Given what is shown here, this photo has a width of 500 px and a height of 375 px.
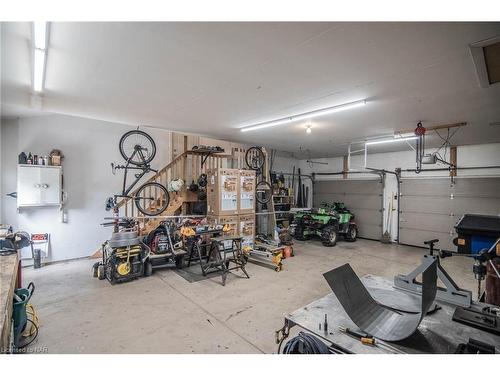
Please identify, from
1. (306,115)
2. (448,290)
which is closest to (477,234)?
(448,290)

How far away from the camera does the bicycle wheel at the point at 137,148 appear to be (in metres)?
5.59

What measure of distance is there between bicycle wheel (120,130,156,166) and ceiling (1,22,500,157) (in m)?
1.01

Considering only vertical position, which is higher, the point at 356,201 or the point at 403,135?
the point at 403,135

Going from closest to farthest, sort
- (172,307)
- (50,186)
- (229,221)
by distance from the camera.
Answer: (172,307), (50,186), (229,221)

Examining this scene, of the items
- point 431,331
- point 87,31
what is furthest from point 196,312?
point 87,31

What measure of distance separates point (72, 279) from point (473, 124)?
8.01 meters

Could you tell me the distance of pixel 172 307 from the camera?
3193 millimetres

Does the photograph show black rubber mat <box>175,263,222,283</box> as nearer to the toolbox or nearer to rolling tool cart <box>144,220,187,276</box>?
rolling tool cart <box>144,220,187,276</box>

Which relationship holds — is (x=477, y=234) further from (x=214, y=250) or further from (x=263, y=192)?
(x=263, y=192)

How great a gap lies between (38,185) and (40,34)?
372 centimetres

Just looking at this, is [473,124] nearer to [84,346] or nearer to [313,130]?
[313,130]

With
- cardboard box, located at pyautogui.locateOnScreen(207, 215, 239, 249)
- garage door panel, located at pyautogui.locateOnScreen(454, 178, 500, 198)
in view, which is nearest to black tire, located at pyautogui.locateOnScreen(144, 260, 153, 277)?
cardboard box, located at pyautogui.locateOnScreen(207, 215, 239, 249)

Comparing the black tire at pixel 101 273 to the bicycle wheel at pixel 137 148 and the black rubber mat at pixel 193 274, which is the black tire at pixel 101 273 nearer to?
the black rubber mat at pixel 193 274

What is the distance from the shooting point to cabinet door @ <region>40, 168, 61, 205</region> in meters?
4.67
